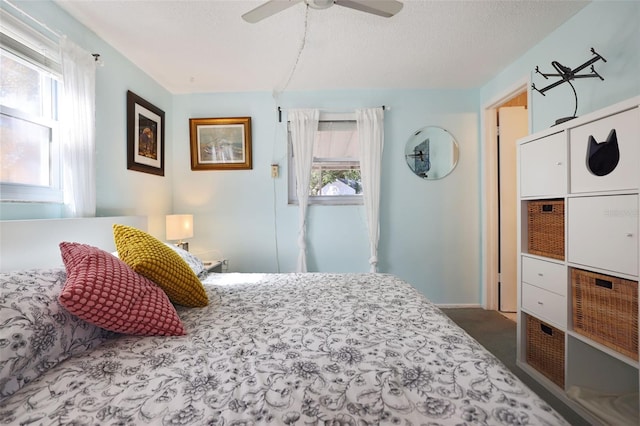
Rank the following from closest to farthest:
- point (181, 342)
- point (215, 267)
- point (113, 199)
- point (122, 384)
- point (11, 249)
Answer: point (122, 384) → point (181, 342) → point (11, 249) → point (113, 199) → point (215, 267)

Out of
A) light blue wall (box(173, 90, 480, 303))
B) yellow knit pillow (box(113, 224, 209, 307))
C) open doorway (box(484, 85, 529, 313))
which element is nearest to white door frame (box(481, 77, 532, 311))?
open doorway (box(484, 85, 529, 313))

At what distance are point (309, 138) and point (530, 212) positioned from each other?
2091mm

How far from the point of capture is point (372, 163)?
3111 millimetres

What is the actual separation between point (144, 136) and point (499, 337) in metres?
3.67

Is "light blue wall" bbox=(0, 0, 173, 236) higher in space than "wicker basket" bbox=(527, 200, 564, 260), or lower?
higher

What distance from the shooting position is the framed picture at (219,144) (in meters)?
3.22

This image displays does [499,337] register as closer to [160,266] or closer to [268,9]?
[160,266]

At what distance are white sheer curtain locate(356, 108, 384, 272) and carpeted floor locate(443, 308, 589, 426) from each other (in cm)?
102

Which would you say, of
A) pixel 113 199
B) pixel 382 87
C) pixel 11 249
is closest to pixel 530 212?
pixel 382 87

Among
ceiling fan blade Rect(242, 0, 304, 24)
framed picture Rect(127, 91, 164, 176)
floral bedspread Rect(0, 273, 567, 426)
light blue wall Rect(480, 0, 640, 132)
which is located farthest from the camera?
framed picture Rect(127, 91, 164, 176)

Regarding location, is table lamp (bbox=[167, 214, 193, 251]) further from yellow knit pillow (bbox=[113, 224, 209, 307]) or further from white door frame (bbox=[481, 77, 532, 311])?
white door frame (bbox=[481, 77, 532, 311])

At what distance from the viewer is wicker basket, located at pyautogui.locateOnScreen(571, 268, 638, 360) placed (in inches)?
51.8

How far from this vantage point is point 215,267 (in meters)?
2.91

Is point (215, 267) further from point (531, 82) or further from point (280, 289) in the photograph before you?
point (531, 82)
